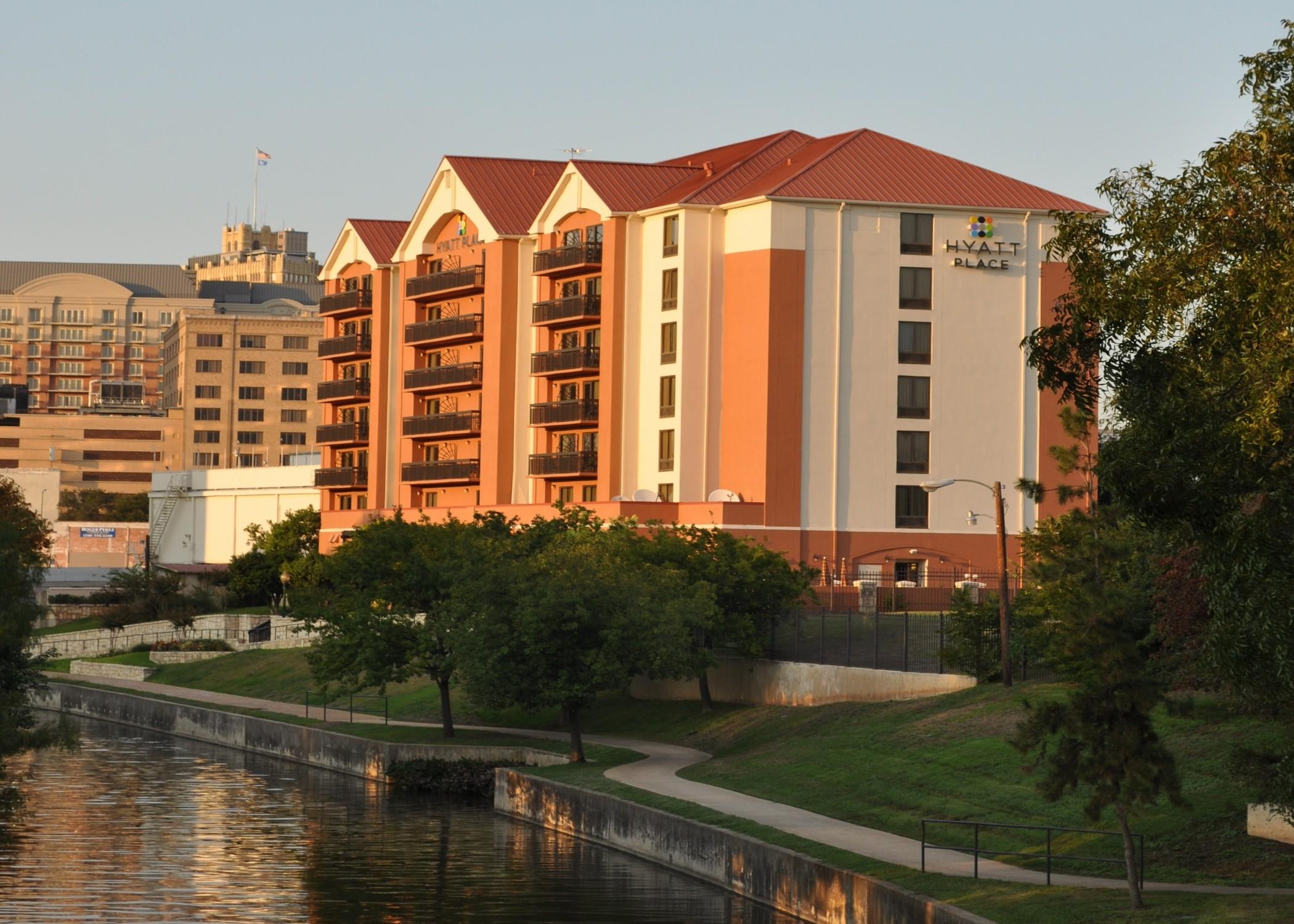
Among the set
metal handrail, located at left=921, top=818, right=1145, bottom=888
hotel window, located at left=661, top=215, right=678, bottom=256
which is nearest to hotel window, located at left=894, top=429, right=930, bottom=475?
hotel window, located at left=661, top=215, right=678, bottom=256

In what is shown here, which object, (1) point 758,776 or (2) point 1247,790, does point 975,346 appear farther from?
(2) point 1247,790

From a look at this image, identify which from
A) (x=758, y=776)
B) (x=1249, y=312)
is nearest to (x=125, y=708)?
(x=758, y=776)

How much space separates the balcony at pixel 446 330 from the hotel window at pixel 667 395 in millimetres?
13870

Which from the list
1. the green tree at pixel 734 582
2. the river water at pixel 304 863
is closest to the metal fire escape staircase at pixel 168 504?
the river water at pixel 304 863

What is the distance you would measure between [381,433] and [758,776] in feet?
208

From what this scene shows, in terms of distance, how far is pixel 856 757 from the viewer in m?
42.7

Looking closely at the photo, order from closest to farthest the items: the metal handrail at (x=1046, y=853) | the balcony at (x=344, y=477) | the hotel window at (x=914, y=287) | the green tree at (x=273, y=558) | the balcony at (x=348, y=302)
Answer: the metal handrail at (x=1046, y=853) → the hotel window at (x=914, y=287) → the balcony at (x=344, y=477) → the balcony at (x=348, y=302) → the green tree at (x=273, y=558)

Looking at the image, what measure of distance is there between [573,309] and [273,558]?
29306 mm

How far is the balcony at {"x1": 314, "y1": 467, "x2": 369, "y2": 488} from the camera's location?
10612 centimetres

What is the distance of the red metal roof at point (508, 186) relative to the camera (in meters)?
94.5

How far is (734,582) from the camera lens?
2258 inches

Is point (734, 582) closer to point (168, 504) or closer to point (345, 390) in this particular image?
point (345, 390)

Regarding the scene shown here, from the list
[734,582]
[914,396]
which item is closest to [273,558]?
[914,396]

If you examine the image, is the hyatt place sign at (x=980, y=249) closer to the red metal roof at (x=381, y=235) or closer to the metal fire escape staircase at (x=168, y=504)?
the red metal roof at (x=381, y=235)
